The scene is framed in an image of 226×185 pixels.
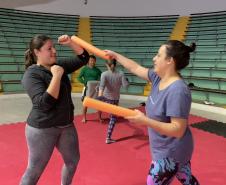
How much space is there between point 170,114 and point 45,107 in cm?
104

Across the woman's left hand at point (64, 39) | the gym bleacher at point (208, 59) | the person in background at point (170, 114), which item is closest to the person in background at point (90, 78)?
the woman's left hand at point (64, 39)

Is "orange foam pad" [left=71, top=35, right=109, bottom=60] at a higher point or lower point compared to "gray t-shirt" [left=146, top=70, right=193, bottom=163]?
higher

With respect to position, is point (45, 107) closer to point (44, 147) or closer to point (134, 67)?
point (44, 147)

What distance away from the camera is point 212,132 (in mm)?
5844

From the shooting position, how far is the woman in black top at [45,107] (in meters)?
2.28

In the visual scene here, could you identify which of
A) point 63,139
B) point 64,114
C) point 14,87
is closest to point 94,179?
point 63,139

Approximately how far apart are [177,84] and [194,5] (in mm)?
11739

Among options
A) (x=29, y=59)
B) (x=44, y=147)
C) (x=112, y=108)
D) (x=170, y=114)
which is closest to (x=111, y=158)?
(x=44, y=147)

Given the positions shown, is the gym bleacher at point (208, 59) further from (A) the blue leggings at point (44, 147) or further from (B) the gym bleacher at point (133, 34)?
(A) the blue leggings at point (44, 147)

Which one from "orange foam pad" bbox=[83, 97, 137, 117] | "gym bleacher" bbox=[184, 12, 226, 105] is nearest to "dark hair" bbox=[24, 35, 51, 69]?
"orange foam pad" bbox=[83, 97, 137, 117]

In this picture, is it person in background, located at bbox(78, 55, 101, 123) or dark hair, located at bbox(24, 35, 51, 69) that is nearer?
dark hair, located at bbox(24, 35, 51, 69)

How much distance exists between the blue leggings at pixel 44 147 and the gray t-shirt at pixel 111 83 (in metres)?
2.87

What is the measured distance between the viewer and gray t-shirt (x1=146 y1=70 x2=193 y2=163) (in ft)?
6.12

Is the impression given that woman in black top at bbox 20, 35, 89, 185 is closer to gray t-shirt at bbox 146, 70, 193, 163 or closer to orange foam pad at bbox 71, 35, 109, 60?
orange foam pad at bbox 71, 35, 109, 60
